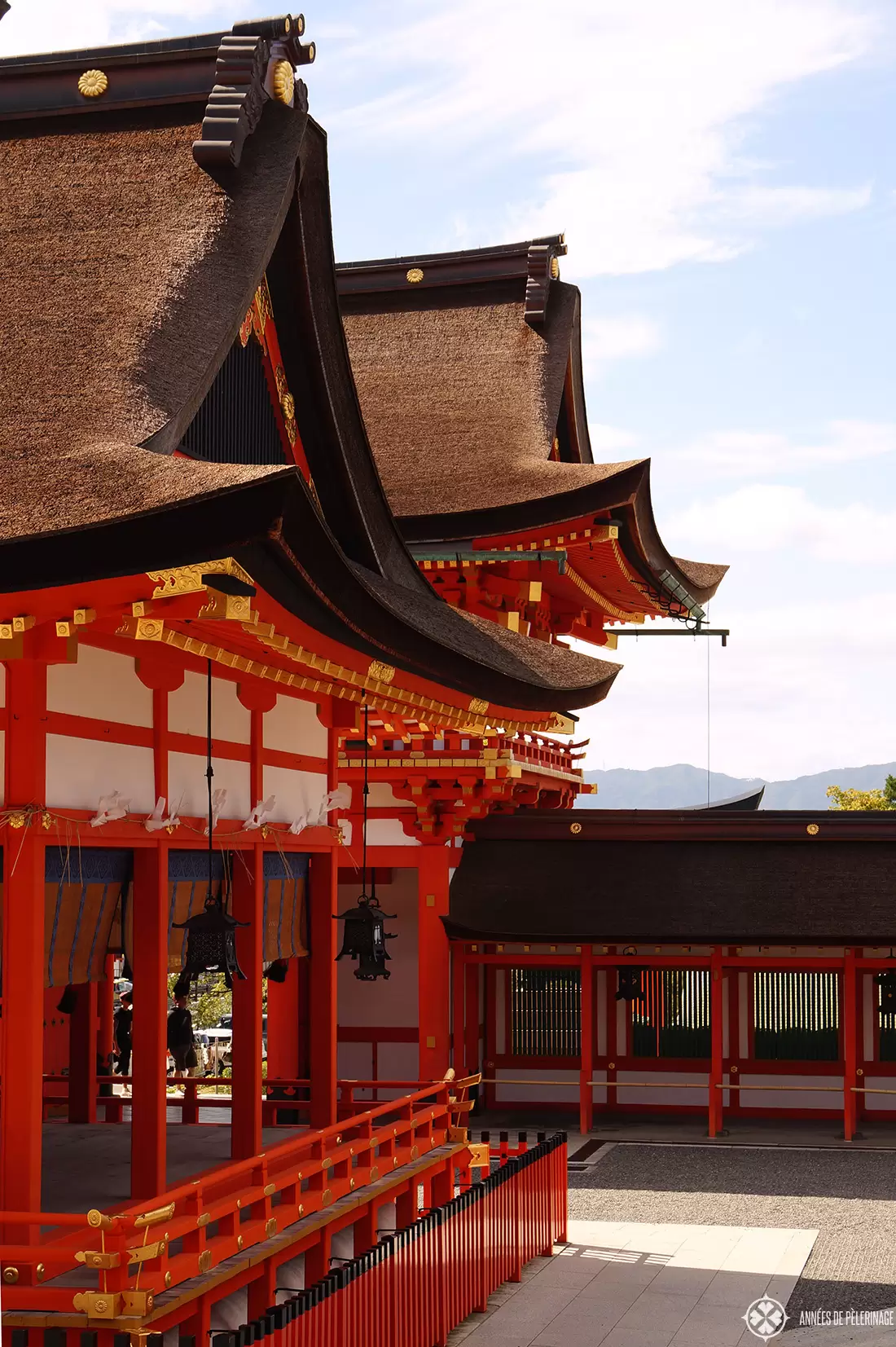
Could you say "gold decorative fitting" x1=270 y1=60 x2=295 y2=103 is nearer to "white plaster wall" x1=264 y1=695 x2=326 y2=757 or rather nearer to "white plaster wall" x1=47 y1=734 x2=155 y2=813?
"white plaster wall" x1=264 y1=695 x2=326 y2=757

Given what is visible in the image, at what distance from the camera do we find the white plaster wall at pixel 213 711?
1047 cm

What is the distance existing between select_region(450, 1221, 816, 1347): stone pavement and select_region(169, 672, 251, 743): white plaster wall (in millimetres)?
4973

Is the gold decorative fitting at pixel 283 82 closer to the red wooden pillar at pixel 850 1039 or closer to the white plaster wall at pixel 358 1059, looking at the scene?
the red wooden pillar at pixel 850 1039

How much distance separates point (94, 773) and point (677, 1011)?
15.0 m

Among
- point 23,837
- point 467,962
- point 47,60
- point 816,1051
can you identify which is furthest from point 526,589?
point 23,837

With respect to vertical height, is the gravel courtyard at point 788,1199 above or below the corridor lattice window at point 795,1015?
below

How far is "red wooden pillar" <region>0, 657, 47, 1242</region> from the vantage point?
8.27m

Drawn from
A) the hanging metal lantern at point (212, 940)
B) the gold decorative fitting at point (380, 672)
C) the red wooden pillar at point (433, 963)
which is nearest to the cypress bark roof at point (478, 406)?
the red wooden pillar at point (433, 963)

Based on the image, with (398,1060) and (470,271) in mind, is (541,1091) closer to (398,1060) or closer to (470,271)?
(398,1060)

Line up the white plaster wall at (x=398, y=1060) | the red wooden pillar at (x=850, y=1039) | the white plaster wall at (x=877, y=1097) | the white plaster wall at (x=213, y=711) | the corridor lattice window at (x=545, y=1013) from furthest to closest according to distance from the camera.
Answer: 1. the white plaster wall at (x=398, y=1060)
2. the corridor lattice window at (x=545, y=1013)
3. the white plaster wall at (x=877, y=1097)
4. the red wooden pillar at (x=850, y=1039)
5. the white plaster wall at (x=213, y=711)

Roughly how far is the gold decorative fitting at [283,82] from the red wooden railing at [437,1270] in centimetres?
857

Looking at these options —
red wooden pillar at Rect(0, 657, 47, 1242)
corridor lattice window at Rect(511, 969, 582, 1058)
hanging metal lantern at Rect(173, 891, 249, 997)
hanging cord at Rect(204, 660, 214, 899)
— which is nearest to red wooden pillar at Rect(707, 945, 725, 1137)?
corridor lattice window at Rect(511, 969, 582, 1058)

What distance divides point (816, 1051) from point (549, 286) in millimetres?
13151

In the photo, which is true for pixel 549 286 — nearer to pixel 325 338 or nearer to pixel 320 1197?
pixel 325 338
